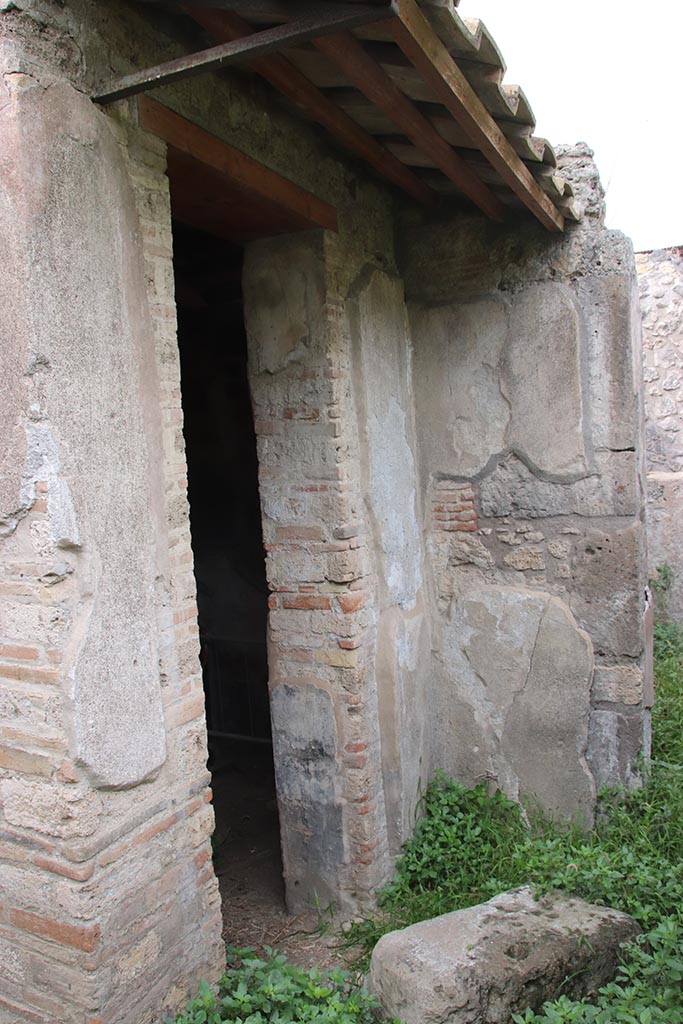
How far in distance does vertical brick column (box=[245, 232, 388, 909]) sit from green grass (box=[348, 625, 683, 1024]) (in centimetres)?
22

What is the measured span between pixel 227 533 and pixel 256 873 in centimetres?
220

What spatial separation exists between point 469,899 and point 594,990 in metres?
0.83

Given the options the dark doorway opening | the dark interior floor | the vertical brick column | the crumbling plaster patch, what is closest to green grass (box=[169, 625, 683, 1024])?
the crumbling plaster patch

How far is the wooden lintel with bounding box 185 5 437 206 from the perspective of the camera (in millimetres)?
2262

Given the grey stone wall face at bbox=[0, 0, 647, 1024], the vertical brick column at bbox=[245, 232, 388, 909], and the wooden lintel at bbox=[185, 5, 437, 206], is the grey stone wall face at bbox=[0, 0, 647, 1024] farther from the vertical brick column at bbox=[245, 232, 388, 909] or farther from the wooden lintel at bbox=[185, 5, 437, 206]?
the wooden lintel at bbox=[185, 5, 437, 206]

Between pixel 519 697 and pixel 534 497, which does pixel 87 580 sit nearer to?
pixel 534 497

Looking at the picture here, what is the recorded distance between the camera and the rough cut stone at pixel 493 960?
8.08 feet

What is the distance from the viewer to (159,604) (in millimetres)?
2387

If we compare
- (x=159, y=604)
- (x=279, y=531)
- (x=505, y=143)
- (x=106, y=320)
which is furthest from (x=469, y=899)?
(x=505, y=143)

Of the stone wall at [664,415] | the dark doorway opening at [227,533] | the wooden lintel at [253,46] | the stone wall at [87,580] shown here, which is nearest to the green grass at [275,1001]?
the stone wall at [87,580]

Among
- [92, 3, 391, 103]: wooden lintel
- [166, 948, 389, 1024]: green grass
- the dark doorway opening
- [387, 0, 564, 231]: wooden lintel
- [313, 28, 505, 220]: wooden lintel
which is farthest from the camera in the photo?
the dark doorway opening

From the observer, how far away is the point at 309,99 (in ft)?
8.83

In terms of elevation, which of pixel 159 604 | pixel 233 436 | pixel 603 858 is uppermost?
pixel 233 436

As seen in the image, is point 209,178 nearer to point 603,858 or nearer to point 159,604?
point 159,604
